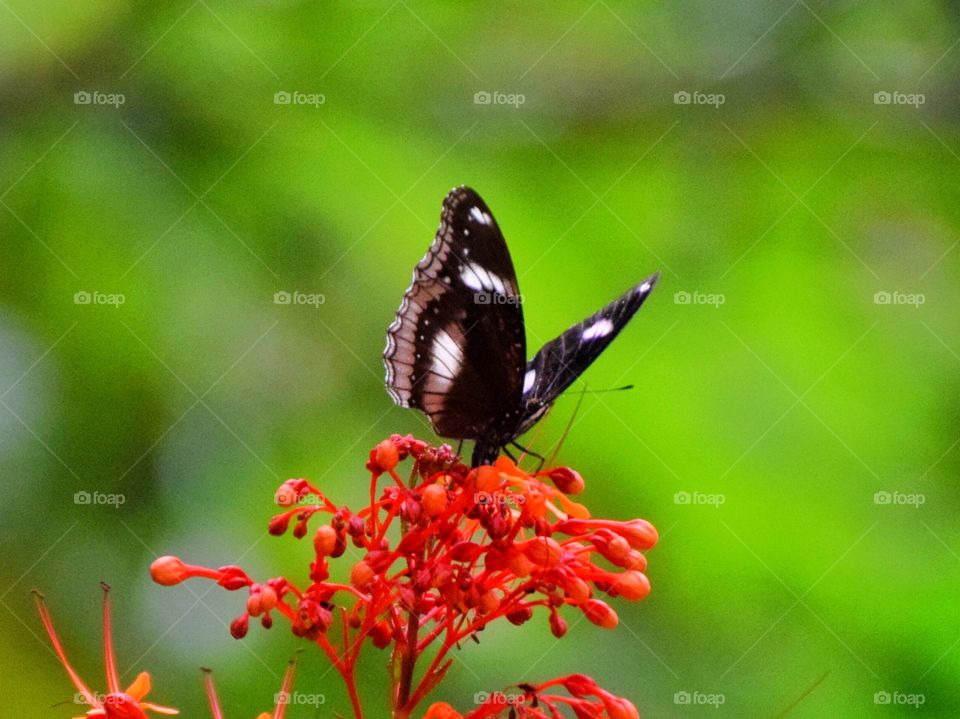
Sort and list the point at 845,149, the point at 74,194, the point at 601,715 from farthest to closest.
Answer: the point at 845,149 < the point at 74,194 < the point at 601,715

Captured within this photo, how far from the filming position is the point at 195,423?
2504 millimetres

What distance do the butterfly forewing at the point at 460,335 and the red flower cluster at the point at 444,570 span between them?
298 millimetres

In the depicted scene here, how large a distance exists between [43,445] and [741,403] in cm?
161

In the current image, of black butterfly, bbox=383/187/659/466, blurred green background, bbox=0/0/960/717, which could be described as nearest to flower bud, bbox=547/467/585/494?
black butterfly, bbox=383/187/659/466

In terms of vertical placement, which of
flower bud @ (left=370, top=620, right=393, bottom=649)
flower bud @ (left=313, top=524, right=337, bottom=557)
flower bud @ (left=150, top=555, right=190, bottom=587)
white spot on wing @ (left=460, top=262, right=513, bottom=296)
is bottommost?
flower bud @ (left=370, top=620, right=393, bottom=649)

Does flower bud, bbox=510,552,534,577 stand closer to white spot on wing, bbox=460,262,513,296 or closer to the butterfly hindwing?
the butterfly hindwing

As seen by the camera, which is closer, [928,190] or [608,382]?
[608,382]

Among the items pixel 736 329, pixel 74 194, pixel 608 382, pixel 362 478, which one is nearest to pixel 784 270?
pixel 736 329

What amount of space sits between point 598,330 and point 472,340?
209 mm

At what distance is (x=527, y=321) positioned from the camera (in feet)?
8.01

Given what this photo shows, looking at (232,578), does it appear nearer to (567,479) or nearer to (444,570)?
(444,570)

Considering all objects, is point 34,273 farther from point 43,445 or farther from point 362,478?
point 362,478

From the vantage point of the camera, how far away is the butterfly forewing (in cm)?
175

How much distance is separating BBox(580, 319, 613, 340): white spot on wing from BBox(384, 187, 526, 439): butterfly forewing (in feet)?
0.46
